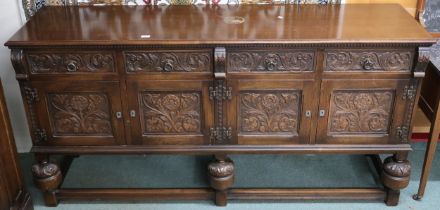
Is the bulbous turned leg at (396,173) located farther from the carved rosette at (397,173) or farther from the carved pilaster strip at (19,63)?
the carved pilaster strip at (19,63)

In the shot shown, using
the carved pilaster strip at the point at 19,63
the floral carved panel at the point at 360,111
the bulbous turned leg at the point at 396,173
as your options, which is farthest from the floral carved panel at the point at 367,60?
the carved pilaster strip at the point at 19,63

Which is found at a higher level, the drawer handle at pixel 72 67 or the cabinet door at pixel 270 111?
the drawer handle at pixel 72 67

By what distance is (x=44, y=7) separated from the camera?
2586 mm

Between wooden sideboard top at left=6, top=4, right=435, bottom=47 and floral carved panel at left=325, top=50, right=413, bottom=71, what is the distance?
0.24 ft

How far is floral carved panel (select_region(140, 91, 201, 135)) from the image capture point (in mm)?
2316

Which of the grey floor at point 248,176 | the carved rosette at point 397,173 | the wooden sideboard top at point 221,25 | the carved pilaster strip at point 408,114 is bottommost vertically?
the grey floor at point 248,176

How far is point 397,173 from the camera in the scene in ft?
8.09

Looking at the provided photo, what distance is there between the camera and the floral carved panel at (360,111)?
2305 mm

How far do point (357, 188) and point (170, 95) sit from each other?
1.06 metres

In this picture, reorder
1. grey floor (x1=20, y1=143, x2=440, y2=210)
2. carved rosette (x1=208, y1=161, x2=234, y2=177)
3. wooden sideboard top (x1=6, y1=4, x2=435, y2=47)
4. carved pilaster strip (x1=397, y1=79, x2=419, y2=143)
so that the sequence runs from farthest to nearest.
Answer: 1. grey floor (x1=20, y1=143, x2=440, y2=210)
2. carved rosette (x1=208, y1=161, x2=234, y2=177)
3. carved pilaster strip (x1=397, y1=79, x2=419, y2=143)
4. wooden sideboard top (x1=6, y1=4, x2=435, y2=47)

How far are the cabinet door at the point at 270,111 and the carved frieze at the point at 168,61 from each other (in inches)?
6.2

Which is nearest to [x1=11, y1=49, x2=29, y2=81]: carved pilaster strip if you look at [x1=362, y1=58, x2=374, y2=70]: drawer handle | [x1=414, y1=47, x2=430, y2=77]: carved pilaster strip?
[x1=362, y1=58, x2=374, y2=70]: drawer handle

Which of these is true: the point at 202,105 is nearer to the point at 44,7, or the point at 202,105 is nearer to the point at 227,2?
the point at 227,2

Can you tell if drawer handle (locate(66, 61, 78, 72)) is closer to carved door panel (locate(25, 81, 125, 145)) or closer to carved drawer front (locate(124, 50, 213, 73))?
carved door panel (locate(25, 81, 125, 145))
